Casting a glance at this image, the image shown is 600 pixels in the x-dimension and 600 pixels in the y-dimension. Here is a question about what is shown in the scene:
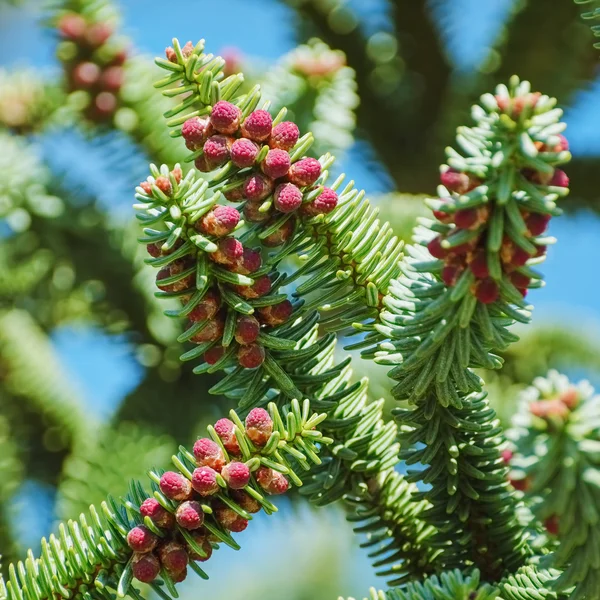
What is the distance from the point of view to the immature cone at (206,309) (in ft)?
2.09

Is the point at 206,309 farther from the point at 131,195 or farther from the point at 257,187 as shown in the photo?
the point at 131,195

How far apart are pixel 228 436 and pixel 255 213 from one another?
0.60 ft

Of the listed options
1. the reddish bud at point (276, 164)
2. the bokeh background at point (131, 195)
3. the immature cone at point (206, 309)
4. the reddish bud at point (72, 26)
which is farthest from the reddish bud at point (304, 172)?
the reddish bud at point (72, 26)

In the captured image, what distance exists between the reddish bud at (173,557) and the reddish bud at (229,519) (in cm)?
4

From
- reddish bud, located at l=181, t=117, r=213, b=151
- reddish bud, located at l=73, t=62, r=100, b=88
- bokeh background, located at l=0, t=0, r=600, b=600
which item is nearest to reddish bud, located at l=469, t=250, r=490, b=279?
reddish bud, located at l=181, t=117, r=213, b=151

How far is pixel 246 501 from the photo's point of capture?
0.61 meters

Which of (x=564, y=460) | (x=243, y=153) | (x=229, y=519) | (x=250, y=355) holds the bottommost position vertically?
(x=564, y=460)

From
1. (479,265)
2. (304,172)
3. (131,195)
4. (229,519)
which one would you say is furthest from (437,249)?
(131,195)

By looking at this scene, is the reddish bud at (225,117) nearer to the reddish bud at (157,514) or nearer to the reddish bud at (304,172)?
the reddish bud at (304,172)

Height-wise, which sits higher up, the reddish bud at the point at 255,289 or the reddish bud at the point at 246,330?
the reddish bud at the point at 255,289

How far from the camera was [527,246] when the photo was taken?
52 centimetres

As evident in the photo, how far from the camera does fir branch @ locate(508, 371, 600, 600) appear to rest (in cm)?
49

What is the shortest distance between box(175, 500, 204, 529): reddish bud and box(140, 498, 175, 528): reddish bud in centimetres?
2

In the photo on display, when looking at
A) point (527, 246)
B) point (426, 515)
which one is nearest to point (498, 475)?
point (426, 515)
